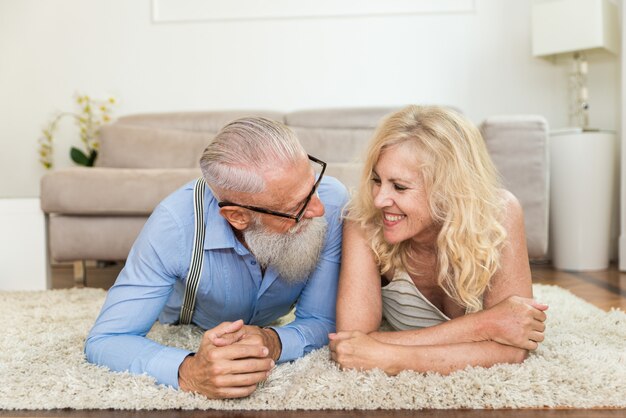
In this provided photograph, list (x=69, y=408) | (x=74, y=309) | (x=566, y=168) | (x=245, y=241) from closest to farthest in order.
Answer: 1. (x=69, y=408)
2. (x=245, y=241)
3. (x=74, y=309)
4. (x=566, y=168)

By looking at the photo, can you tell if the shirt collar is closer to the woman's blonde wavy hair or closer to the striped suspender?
the striped suspender

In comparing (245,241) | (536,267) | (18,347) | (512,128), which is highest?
(512,128)

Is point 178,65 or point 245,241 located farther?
point 178,65

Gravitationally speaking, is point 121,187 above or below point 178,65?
below

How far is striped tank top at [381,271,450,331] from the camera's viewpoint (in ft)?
5.46

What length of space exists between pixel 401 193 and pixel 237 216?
0.38 metres

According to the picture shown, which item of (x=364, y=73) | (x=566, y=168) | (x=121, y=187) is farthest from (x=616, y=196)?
(x=121, y=187)

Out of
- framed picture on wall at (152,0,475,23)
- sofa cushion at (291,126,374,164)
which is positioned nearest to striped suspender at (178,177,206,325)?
sofa cushion at (291,126,374,164)

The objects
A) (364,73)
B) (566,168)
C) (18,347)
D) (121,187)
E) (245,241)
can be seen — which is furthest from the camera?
(364,73)

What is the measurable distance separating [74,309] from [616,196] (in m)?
3.32

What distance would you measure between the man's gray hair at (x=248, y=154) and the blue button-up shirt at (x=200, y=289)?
146 mm

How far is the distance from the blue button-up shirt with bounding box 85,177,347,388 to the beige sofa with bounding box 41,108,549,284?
89cm

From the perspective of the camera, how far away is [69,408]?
1.30 metres

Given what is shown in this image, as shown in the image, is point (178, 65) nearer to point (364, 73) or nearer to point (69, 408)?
point (364, 73)
